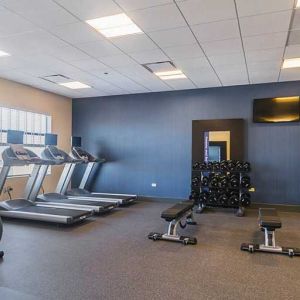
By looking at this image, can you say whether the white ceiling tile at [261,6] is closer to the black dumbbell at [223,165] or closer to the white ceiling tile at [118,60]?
the white ceiling tile at [118,60]

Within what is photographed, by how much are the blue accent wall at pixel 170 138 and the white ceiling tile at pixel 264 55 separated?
1.95 m

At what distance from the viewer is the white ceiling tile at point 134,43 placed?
13.7 feet

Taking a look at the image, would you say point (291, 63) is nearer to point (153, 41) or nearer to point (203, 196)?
point (153, 41)

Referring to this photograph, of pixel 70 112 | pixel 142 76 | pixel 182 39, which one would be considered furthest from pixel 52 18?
pixel 70 112

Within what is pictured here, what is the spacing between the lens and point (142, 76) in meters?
6.33

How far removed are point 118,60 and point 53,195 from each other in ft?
12.0

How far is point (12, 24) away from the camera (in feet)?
12.4

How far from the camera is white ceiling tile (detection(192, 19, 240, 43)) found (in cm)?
376

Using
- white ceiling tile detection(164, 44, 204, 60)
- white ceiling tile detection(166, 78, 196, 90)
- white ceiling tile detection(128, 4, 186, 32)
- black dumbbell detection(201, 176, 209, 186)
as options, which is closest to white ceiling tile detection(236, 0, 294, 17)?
white ceiling tile detection(128, 4, 186, 32)

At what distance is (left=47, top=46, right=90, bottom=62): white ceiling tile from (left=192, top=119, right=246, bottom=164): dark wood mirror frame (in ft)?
11.6

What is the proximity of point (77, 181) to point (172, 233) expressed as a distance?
5100mm

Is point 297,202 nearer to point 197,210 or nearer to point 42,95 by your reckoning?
point 197,210

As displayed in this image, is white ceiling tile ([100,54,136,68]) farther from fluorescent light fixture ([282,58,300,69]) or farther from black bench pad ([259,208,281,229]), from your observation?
black bench pad ([259,208,281,229])

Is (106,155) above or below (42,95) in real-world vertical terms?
below
